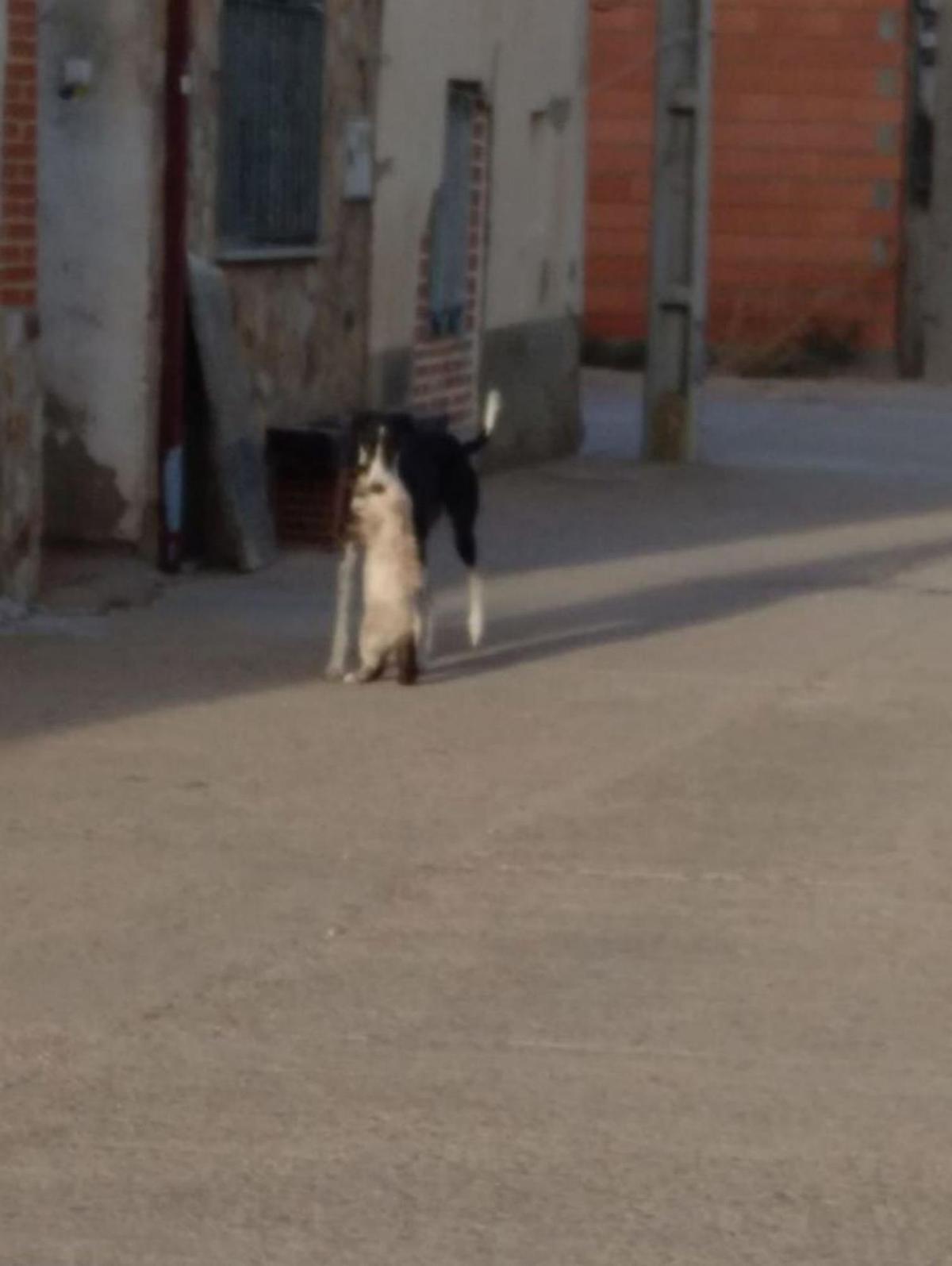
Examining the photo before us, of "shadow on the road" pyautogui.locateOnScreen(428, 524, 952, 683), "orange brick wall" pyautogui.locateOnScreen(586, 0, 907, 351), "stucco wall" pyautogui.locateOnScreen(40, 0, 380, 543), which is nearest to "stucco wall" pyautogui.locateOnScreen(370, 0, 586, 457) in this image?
"shadow on the road" pyautogui.locateOnScreen(428, 524, 952, 683)

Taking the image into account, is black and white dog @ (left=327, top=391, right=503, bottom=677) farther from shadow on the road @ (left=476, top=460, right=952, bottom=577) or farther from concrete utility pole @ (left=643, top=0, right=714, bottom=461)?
concrete utility pole @ (left=643, top=0, right=714, bottom=461)

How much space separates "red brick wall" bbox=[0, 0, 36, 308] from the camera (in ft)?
45.2

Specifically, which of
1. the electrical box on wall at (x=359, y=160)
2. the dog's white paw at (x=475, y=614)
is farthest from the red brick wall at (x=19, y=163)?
the electrical box on wall at (x=359, y=160)

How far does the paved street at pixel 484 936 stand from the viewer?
6.30 meters

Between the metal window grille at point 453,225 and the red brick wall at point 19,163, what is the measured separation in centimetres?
Answer: 642

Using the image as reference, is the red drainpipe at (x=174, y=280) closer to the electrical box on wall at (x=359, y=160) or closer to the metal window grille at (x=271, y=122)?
the metal window grille at (x=271, y=122)

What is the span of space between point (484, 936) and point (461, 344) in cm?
1289

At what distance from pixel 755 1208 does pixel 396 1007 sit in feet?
5.43

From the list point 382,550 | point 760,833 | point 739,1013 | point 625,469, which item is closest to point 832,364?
point 625,469

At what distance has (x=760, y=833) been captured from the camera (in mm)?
10000

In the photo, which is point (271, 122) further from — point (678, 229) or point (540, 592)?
point (678, 229)

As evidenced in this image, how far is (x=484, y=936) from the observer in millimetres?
8578

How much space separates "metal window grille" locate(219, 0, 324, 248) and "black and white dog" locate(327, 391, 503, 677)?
11.5ft

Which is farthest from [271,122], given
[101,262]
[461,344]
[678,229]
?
[678,229]
